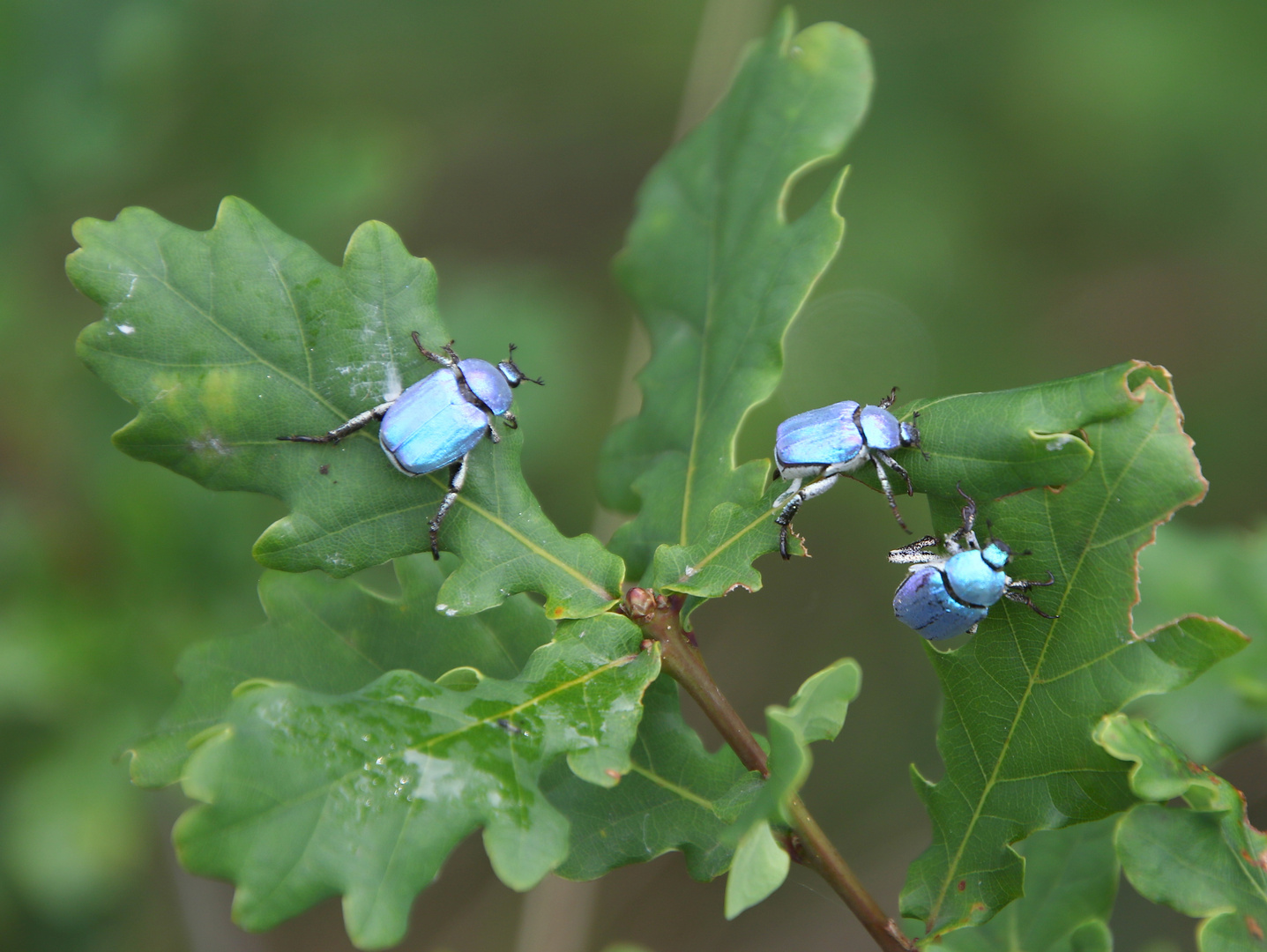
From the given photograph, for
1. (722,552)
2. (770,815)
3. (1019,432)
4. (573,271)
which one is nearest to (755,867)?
(770,815)

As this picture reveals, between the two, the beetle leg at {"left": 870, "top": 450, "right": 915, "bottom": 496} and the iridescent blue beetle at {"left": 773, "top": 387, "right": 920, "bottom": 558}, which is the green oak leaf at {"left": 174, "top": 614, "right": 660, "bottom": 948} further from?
the beetle leg at {"left": 870, "top": 450, "right": 915, "bottom": 496}

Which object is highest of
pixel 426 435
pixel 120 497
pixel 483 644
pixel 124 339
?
pixel 124 339

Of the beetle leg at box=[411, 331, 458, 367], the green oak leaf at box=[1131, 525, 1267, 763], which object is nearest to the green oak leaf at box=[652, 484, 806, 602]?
the beetle leg at box=[411, 331, 458, 367]

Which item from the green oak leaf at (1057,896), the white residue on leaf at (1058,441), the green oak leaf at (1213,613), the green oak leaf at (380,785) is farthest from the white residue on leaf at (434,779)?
the green oak leaf at (1213,613)

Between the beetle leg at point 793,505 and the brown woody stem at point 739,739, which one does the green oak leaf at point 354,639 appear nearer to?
the brown woody stem at point 739,739

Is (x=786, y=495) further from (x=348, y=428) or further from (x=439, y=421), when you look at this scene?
(x=348, y=428)

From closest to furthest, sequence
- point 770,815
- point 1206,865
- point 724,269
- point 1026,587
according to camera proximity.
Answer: point 770,815 → point 1026,587 → point 1206,865 → point 724,269

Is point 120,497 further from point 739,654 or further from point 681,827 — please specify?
point 739,654

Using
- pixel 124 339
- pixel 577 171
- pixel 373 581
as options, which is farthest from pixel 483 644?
pixel 577 171
